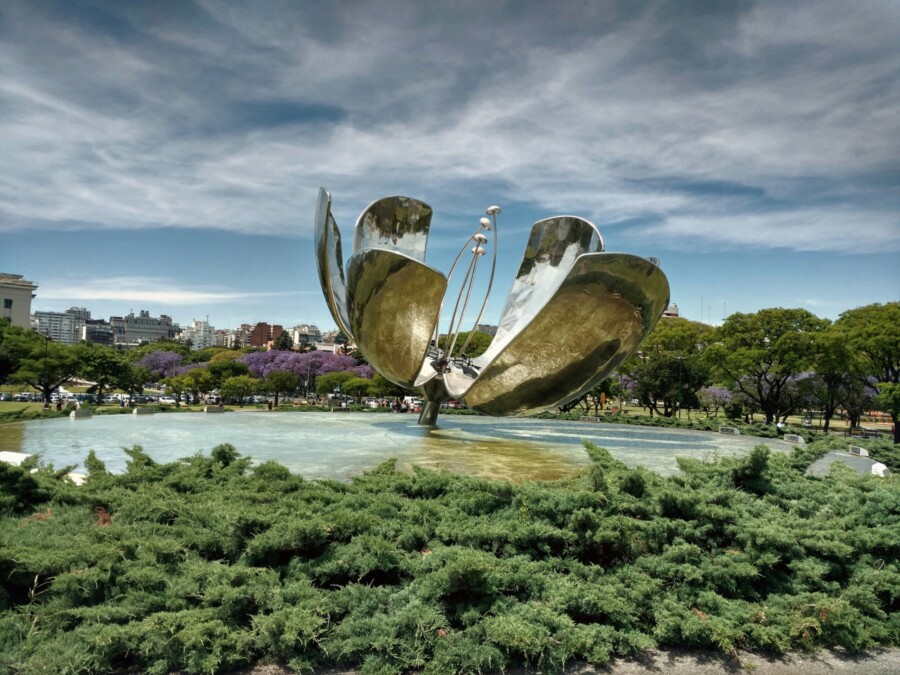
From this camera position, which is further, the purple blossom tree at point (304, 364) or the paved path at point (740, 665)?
the purple blossom tree at point (304, 364)

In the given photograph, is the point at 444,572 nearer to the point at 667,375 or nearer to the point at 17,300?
the point at 667,375

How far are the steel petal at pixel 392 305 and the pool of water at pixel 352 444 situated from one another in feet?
7.14

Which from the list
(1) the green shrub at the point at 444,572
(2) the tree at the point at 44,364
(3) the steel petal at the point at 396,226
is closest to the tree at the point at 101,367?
(2) the tree at the point at 44,364

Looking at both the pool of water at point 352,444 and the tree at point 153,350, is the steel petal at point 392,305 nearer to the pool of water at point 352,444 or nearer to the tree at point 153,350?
the pool of water at point 352,444

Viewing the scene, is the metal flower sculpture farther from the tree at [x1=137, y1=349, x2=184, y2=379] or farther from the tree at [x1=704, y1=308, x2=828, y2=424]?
the tree at [x1=137, y1=349, x2=184, y2=379]

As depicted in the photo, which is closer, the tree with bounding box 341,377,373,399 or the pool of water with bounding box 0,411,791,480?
the pool of water with bounding box 0,411,791,480

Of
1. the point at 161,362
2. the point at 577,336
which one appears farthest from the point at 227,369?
the point at 577,336

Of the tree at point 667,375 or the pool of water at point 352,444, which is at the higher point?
the tree at point 667,375

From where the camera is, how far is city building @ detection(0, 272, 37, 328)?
71.5 m

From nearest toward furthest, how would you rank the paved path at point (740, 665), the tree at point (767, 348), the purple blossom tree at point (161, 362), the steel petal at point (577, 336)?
the paved path at point (740, 665), the steel petal at point (577, 336), the tree at point (767, 348), the purple blossom tree at point (161, 362)

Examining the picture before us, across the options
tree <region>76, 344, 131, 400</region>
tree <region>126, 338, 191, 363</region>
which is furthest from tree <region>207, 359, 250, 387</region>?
tree <region>126, 338, 191, 363</region>

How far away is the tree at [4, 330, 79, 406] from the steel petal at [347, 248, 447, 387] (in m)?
25.2

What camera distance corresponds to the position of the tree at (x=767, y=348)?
1206 inches

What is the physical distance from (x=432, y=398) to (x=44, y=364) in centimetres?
2645
